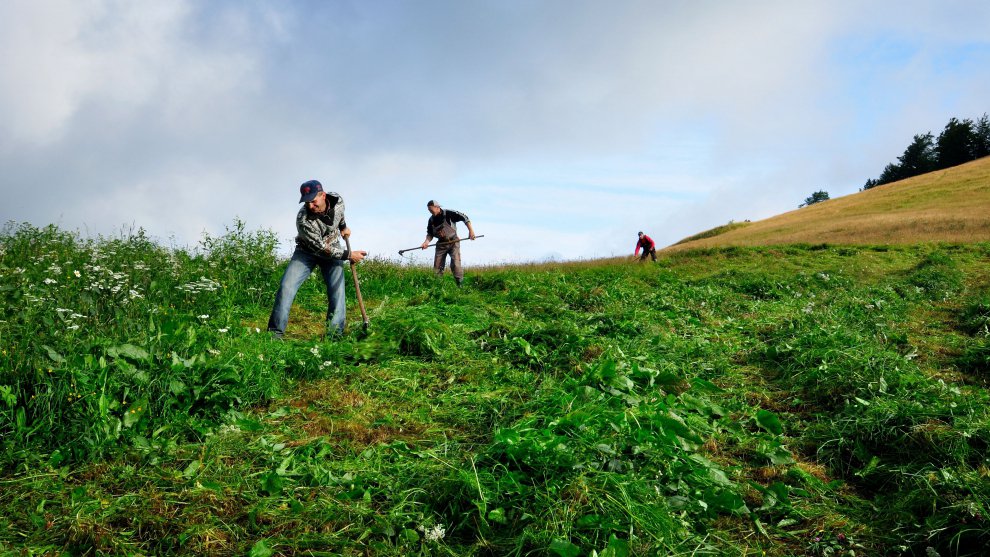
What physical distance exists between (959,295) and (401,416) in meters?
11.4

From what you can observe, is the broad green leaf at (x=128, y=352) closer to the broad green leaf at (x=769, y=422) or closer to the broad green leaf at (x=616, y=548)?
the broad green leaf at (x=616, y=548)

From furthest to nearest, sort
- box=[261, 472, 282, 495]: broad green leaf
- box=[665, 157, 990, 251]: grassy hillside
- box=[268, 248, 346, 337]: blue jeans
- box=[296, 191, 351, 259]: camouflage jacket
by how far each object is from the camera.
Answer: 1. box=[665, 157, 990, 251]: grassy hillside
2. box=[296, 191, 351, 259]: camouflage jacket
3. box=[268, 248, 346, 337]: blue jeans
4. box=[261, 472, 282, 495]: broad green leaf

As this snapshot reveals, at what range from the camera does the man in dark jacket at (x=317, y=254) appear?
6.62 m

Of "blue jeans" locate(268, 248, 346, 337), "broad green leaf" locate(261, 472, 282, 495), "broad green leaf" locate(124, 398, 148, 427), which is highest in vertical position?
"blue jeans" locate(268, 248, 346, 337)

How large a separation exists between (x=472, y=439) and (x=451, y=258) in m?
8.42

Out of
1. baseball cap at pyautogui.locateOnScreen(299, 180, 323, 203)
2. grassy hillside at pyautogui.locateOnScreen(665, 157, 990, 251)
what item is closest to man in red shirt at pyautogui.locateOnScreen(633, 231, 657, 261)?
grassy hillside at pyautogui.locateOnScreen(665, 157, 990, 251)

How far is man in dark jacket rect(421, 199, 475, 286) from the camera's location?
40.4 feet

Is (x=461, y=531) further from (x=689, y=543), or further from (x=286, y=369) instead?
(x=286, y=369)

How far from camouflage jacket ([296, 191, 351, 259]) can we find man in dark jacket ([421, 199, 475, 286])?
5.05m

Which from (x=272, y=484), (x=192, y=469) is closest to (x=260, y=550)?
(x=272, y=484)

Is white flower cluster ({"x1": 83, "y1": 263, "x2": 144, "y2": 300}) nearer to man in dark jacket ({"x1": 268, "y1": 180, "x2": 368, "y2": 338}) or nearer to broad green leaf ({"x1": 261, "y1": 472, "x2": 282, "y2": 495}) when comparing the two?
man in dark jacket ({"x1": 268, "y1": 180, "x2": 368, "y2": 338})

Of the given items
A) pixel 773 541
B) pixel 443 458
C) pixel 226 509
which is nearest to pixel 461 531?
pixel 443 458

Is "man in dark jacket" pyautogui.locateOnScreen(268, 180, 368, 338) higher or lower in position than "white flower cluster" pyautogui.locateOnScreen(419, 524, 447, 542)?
higher

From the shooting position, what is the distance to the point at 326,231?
7.03 m
